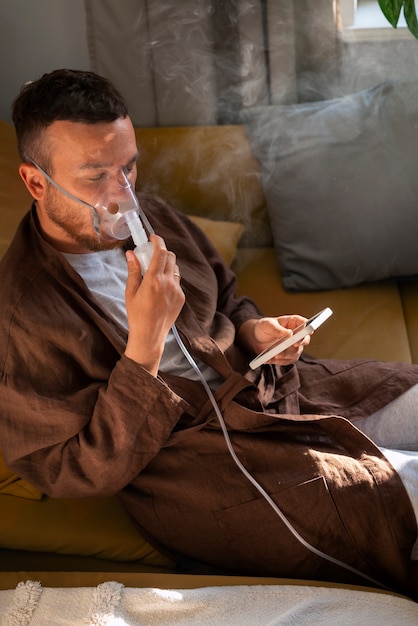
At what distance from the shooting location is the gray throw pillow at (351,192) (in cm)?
212

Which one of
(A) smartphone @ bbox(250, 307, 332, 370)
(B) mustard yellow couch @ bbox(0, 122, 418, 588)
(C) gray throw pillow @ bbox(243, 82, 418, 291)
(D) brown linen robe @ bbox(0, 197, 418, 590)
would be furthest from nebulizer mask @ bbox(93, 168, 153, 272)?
(C) gray throw pillow @ bbox(243, 82, 418, 291)

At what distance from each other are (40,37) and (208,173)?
58cm

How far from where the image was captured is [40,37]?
2.33m

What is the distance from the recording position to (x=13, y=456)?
146cm

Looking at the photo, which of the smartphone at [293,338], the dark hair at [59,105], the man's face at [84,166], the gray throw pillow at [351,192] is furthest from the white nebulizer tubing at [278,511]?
the gray throw pillow at [351,192]

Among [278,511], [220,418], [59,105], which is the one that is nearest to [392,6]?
Result: [59,105]

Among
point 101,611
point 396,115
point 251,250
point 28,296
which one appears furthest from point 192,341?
point 396,115

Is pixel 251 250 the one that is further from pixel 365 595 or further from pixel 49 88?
pixel 365 595

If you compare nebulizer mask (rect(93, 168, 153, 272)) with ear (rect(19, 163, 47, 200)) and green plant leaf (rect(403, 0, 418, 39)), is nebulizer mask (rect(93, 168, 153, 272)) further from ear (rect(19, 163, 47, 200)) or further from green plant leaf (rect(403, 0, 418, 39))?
green plant leaf (rect(403, 0, 418, 39))

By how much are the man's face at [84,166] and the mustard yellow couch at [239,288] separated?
47cm

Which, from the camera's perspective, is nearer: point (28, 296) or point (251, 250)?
point (28, 296)

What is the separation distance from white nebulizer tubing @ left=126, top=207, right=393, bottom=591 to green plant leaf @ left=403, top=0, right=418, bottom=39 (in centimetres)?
66

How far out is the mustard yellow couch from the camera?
64.2 inches

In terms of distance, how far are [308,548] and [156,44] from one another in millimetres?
1374
